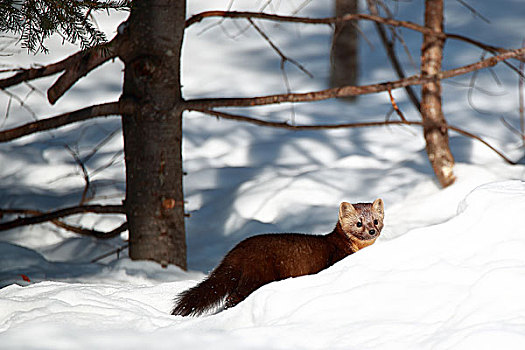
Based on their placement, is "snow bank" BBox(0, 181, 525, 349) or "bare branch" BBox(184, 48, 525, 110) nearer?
"snow bank" BBox(0, 181, 525, 349)

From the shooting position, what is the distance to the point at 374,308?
85.3 inches

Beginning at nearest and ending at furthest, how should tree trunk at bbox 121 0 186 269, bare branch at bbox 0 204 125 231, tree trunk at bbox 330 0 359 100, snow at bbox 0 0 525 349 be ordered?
snow at bbox 0 0 525 349 < tree trunk at bbox 121 0 186 269 < bare branch at bbox 0 204 125 231 < tree trunk at bbox 330 0 359 100

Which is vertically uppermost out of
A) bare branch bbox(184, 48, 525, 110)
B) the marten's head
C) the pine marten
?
bare branch bbox(184, 48, 525, 110)

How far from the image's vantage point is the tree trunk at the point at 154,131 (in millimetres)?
4113

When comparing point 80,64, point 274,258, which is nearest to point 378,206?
point 274,258

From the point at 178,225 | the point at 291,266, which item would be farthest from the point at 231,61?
the point at 291,266

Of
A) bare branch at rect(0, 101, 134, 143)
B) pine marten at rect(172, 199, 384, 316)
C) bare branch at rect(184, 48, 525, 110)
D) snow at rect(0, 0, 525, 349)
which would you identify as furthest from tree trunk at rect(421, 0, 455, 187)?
bare branch at rect(0, 101, 134, 143)

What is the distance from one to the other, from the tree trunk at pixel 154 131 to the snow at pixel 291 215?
24 centimetres

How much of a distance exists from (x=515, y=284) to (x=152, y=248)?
2650 millimetres

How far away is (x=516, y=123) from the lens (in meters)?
8.23

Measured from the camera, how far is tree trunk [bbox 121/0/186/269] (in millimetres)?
4113

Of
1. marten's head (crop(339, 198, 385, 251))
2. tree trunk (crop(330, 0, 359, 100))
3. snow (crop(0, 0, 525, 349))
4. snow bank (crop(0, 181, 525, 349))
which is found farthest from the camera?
tree trunk (crop(330, 0, 359, 100))

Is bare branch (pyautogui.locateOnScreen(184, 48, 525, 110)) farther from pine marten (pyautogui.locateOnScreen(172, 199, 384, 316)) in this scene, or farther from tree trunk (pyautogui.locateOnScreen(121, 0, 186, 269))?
pine marten (pyautogui.locateOnScreen(172, 199, 384, 316))

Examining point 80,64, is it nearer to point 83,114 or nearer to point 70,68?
point 70,68
